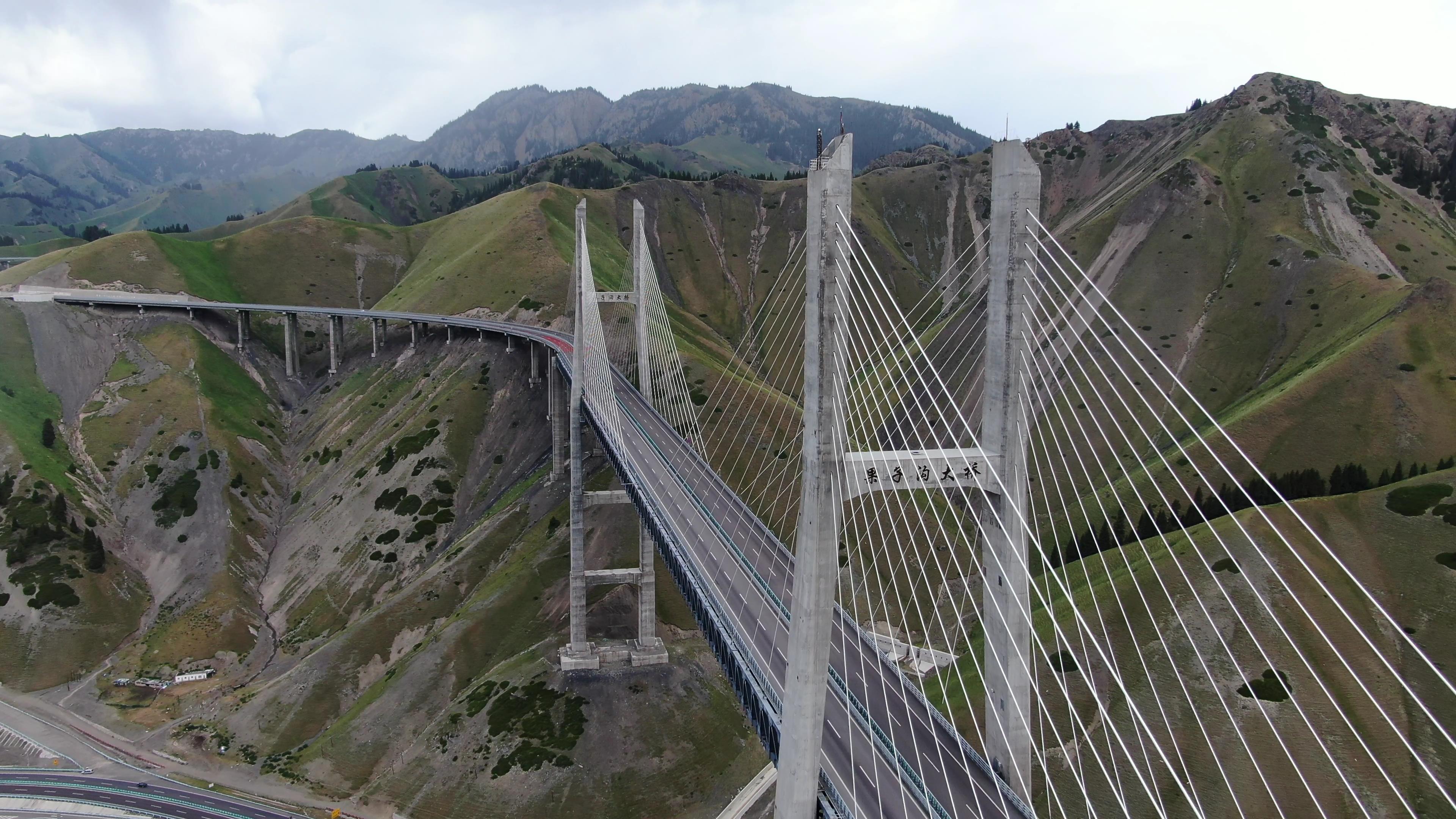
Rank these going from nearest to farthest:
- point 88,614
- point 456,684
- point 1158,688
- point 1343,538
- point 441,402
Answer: point 1158,688
point 1343,538
point 456,684
point 88,614
point 441,402

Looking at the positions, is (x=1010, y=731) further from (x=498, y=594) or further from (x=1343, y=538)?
(x=498, y=594)

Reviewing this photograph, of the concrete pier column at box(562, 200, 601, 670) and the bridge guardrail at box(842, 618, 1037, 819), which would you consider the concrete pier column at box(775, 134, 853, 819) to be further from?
the concrete pier column at box(562, 200, 601, 670)

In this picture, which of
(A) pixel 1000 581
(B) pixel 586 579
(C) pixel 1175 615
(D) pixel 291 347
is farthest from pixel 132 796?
(D) pixel 291 347

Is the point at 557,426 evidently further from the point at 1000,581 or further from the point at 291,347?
the point at 1000,581

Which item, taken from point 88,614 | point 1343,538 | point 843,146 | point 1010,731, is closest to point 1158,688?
point 1343,538

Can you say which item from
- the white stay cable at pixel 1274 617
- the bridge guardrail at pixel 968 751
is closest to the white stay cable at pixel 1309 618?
the white stay cable at pixel 1274 617

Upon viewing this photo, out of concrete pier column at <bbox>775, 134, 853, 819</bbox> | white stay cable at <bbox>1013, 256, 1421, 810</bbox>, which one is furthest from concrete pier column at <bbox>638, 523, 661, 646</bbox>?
white stay cable at <bbox>1013, 256, 1421, 810</bbox>
